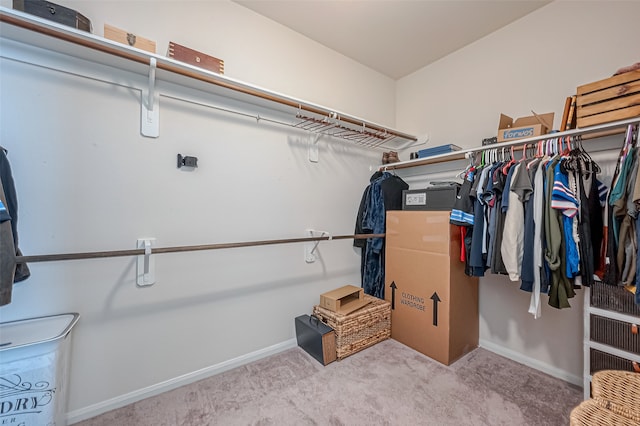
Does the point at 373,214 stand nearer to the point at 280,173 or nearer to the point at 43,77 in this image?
the point at 280,173

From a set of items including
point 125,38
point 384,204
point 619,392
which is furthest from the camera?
point 384,204

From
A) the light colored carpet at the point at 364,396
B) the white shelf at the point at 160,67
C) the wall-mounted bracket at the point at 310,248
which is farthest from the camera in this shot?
the wall-mounted bracket at the point at 310,248

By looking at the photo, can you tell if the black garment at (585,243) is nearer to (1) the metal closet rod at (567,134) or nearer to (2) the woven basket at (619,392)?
(1) the metal closet rod at (567,134)

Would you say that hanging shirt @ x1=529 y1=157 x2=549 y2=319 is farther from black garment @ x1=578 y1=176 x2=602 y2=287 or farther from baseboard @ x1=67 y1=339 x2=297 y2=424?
baseboard @ x1=67 y1=339 x2=297 y2=424

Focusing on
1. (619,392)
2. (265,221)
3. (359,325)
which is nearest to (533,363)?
(619,392)

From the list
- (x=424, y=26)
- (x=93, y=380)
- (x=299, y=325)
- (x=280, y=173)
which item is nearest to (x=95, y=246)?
(x=93, y=380)

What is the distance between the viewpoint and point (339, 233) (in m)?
2.57

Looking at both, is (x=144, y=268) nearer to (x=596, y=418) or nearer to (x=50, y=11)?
(x=50, y=11)

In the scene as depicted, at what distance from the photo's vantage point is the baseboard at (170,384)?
4.74 feet

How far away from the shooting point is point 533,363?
199 cm

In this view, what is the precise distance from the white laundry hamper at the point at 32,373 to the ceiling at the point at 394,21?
2.34 metres

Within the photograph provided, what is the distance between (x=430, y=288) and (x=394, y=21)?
7.10 feet

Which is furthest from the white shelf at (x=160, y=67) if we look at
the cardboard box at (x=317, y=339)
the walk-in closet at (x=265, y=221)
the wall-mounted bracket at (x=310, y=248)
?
the cardboard box at (x=317, y=339)

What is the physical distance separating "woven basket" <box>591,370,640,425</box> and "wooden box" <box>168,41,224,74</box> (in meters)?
2.45
